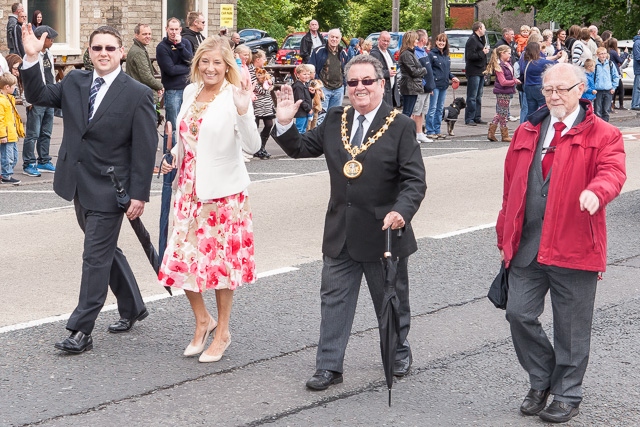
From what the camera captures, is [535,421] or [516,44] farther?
[516,44]

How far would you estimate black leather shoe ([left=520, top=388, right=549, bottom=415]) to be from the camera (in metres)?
5.45

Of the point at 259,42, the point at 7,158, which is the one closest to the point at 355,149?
the point at 7,158

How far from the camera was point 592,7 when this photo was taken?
38.4 meters

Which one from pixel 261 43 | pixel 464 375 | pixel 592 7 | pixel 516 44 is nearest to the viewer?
pixel 464 375

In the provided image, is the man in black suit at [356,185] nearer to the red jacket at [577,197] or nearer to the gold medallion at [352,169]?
the gold medallion at [352,169]

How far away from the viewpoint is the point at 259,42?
148 feet

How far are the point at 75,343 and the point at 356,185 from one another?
195 cm

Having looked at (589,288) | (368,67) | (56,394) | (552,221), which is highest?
(368,67)

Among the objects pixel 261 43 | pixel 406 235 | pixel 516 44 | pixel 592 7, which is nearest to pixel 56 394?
pixel 406 235

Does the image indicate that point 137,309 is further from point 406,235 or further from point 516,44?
point 516,44

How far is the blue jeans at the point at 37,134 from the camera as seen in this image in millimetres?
13977

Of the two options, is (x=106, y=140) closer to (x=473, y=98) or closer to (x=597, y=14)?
(x=473, y=98)

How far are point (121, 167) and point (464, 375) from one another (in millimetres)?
2306

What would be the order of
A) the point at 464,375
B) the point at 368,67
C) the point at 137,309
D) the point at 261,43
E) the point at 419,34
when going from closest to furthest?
the point at 368,67, the point at 464,375, the point at 137,309, the point at 419,34, the point at 261,43
